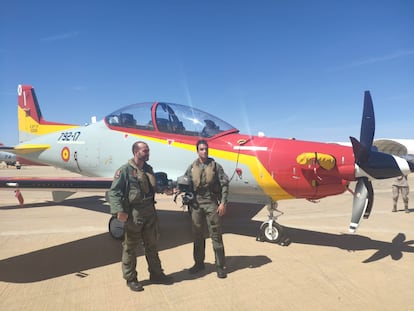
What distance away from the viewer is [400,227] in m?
7.25

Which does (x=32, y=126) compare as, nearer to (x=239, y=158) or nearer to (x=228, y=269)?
(x=239, y=158)

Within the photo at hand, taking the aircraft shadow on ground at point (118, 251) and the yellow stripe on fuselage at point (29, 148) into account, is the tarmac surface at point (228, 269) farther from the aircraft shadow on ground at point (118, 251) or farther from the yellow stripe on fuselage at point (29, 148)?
the yellow stripe on fuselage at point (29, 148)

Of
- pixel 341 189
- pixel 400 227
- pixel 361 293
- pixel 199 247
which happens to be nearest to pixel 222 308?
pixel 199 247

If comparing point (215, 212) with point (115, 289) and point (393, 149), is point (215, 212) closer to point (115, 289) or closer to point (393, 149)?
point (115, 289)

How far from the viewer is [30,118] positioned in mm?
10812

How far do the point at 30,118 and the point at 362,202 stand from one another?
10.9 m

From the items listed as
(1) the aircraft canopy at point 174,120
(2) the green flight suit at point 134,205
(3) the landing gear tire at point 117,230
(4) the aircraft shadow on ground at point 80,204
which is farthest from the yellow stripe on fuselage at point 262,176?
(4) the aircraft shadow on ground at point 80,204

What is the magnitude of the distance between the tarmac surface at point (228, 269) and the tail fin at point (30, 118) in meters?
3.61

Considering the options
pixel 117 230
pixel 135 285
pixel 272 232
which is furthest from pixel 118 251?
pixel 272 232

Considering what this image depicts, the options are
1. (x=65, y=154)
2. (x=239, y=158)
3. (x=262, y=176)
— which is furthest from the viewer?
(x=65, y=154)

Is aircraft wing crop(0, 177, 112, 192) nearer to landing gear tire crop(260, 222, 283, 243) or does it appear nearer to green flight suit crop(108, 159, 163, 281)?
green flight suit crop(108, 159, 163, 281)

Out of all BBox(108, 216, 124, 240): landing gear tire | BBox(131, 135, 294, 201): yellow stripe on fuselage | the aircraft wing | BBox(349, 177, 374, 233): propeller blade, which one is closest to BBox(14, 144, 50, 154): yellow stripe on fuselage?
the aircraft wing

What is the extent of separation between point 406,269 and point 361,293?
1350mm

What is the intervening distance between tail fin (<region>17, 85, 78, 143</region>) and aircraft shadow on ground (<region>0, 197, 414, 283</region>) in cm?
561
